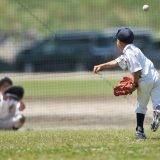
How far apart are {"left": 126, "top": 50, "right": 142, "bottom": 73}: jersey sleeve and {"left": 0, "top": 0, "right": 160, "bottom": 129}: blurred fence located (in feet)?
19.4

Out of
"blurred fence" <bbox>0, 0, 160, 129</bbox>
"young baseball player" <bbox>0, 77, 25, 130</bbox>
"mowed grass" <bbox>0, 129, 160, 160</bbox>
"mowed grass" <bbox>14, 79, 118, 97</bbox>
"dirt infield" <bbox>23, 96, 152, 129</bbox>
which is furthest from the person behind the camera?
"mowed grass" <bbox>14, 79, 118, 97</bbox>

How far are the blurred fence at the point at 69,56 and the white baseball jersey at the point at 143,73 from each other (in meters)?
5.73

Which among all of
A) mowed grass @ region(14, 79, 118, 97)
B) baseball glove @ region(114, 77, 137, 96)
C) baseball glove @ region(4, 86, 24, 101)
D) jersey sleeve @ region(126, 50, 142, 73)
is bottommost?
baseball glove @ region(114, 77, 137, 96)

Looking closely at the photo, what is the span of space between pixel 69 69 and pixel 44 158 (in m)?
11.5

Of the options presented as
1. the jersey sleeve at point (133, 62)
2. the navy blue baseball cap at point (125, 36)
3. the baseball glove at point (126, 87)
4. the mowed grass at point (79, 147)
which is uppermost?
the navy blue baseball cap at point (125, 36)

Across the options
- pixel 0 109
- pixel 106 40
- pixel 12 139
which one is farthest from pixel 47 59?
pixel 12 139

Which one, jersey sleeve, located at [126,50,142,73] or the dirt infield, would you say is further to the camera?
the dirt infield

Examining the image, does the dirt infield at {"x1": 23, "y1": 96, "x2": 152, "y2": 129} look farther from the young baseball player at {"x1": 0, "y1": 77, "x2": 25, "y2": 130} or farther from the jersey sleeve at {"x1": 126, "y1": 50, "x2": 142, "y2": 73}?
the jersey sleeve at {"x1": 126, "y1": 50, "x2": 142, "y2": 73}

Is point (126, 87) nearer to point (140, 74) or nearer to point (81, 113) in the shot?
point (140, 74)

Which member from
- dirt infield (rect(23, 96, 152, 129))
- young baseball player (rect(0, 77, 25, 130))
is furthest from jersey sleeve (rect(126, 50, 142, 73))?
dirt infield (rect(23, 96, 152, 129))

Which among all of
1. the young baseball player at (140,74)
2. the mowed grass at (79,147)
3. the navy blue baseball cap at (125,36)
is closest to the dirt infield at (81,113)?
the mowed grass at (79,147)

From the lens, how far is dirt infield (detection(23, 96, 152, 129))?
17.0 m

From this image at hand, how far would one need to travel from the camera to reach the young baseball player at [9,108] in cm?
1559

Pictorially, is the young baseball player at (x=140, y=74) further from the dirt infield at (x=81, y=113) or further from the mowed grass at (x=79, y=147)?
the dirt infield at (x=81, y=113)
